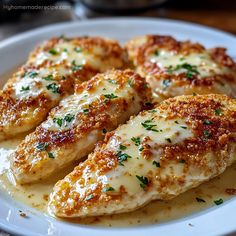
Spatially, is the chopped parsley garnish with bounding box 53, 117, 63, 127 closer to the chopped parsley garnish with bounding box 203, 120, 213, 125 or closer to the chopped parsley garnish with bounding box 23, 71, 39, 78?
the chopped parsley garnish with bounding box 23, 71, 39, 78

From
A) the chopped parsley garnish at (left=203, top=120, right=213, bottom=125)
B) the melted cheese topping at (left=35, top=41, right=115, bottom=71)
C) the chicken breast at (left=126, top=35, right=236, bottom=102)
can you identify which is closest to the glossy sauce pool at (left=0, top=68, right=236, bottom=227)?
the chopped parsley garnish at (left=203, top=120, right=213, bottom=125)

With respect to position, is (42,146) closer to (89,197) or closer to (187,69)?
(89,197)

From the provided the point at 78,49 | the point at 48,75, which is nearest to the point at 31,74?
the point at 48,75

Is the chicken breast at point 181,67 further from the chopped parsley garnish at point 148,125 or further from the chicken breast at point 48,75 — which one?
the chopped parsley garnish at point 148,125

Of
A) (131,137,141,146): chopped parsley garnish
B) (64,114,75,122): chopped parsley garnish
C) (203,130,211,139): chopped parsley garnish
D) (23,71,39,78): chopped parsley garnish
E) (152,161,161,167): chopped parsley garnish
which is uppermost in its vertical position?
(23,71,39,78): chopped parsley garnish

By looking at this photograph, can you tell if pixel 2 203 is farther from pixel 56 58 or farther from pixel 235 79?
pixel 235 79

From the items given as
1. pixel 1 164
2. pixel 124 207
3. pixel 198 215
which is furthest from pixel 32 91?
pixel 198 215
